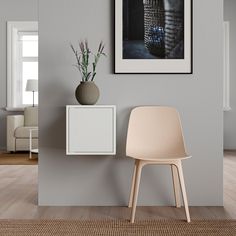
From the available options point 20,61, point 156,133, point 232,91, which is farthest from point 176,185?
point 20,61

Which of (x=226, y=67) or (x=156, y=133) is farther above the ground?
(x=226, y=67)

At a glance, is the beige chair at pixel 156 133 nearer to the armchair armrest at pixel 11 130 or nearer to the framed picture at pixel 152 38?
the framed picture at pixel 152 38

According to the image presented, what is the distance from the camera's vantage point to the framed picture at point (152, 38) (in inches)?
119

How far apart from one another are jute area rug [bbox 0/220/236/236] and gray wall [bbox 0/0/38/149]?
4798mm

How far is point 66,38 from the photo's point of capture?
10.1ft

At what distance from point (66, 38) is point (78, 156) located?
0.81 m

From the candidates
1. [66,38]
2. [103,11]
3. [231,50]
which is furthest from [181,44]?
[231,50]

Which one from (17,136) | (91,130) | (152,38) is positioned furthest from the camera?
(17,136)

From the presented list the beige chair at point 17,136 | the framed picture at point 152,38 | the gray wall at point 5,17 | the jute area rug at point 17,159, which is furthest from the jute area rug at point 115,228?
the gray wall at point 5,17

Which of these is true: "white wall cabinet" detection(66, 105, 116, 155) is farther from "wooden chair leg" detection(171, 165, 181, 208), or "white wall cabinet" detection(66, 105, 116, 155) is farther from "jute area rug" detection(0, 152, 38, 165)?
"jute area rug" detection(0, 152, 38, 165)

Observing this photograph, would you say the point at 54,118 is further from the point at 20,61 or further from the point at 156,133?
the point at 20,61

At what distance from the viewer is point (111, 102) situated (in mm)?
3059

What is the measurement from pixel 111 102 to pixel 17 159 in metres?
3.06

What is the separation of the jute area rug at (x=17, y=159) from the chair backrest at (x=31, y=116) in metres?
0.48
